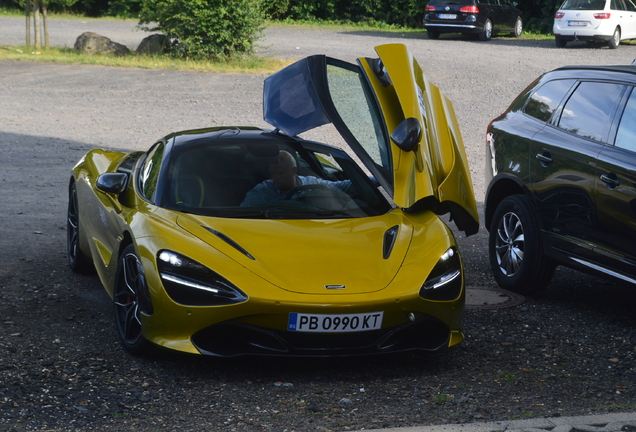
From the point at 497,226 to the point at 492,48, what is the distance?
20839 millimetres

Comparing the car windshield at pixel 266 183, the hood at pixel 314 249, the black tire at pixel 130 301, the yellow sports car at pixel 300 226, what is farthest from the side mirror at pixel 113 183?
the hood at pixel 314 249

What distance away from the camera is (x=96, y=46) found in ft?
76.1

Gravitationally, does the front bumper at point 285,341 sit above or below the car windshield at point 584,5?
below

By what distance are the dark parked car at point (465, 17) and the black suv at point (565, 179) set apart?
22423mm

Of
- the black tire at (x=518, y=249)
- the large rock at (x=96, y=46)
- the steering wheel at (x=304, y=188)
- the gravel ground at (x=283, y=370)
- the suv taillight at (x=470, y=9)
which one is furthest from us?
the suv taillight at (x=470, y=9)

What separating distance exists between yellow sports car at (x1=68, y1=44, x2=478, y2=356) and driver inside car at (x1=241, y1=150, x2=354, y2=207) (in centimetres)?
1

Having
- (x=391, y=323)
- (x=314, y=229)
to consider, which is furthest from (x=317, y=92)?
(x=391, y=323)

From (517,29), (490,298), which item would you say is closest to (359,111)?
(490,298)

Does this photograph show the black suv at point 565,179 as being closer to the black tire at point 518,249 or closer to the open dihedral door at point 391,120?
the black tire at point 518,249

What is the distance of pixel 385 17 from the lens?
120 feet

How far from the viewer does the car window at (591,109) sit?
5875 millimetres

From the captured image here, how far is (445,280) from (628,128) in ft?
5.97

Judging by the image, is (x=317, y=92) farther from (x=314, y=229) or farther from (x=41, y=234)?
(x=41, y=234)

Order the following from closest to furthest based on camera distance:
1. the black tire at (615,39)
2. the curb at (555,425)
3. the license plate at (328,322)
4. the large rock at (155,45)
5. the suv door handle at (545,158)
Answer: the curb at (555,425) < the license plate at (328,322) < the suv door handle at (545,158) < the large rock at (155,45) < the black tire at (615,39)
